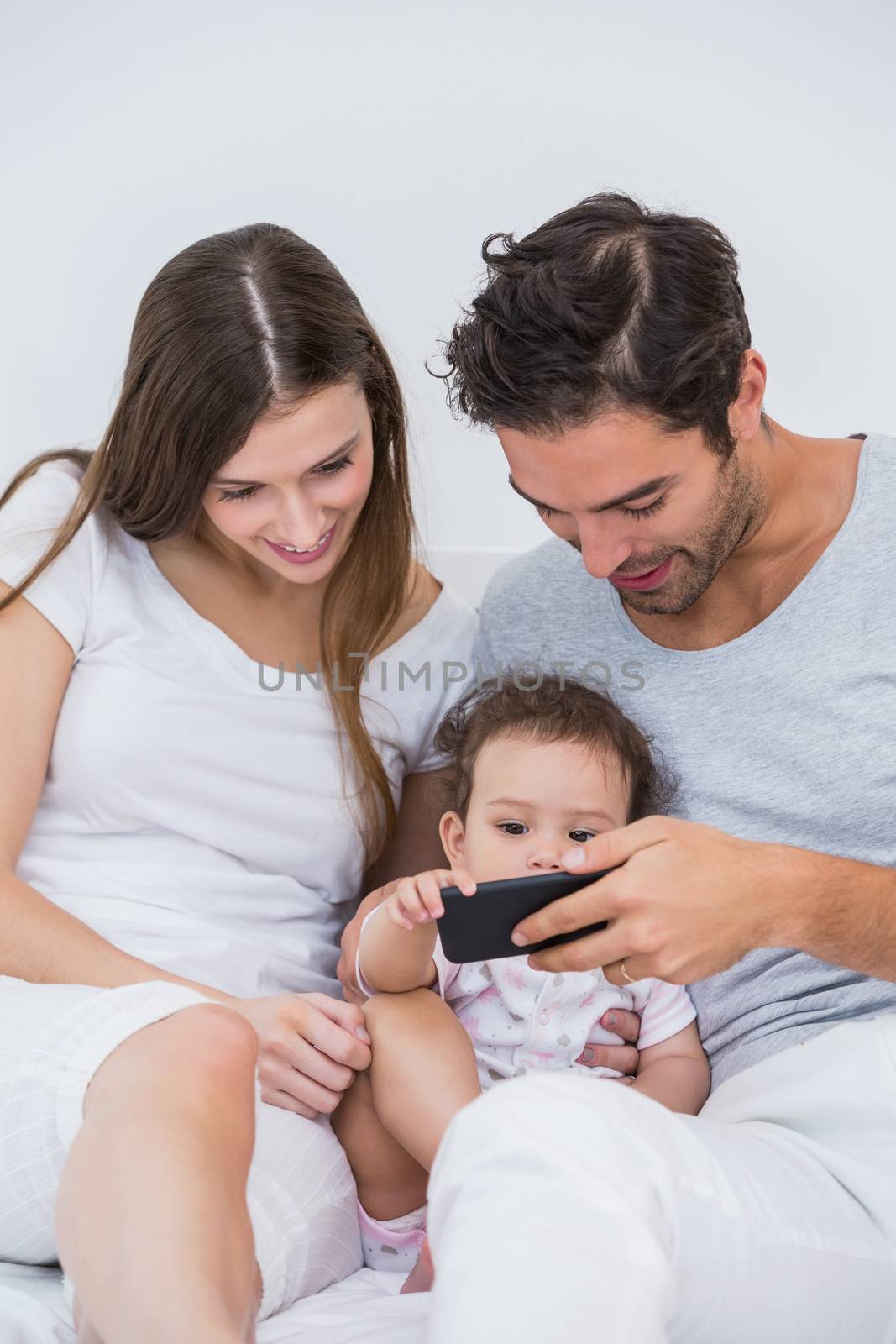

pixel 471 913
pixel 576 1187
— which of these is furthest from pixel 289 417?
pixel 576 1187

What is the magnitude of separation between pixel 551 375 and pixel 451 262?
982mm

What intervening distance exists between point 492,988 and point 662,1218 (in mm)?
738

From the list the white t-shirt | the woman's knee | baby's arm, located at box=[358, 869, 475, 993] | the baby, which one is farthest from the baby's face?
the woman's knee

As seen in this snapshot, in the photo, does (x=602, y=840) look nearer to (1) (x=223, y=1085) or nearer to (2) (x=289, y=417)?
(1) (x=223, y=1085)

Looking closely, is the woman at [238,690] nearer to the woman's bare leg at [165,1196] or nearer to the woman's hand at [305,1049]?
the woman's hand at [305,1049]

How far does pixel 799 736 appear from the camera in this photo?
5.30 ft

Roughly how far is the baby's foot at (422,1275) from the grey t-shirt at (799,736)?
0.45 meters

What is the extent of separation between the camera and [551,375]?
1.48 metres

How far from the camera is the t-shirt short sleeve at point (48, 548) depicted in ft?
5.36

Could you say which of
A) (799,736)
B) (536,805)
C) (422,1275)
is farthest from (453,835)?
(422,1275)

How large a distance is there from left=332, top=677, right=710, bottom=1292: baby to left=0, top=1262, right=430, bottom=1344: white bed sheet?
0.29ft

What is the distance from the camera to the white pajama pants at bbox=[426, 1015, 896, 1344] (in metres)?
0.85

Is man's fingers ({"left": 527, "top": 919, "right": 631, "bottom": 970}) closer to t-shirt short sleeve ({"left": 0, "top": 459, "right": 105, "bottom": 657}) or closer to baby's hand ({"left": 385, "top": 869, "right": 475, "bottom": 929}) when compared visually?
baby's hand ({"left": 385, "top": 869, "right": 475, "bottom": 929})

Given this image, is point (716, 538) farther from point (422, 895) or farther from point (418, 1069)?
point (418, 1069)
